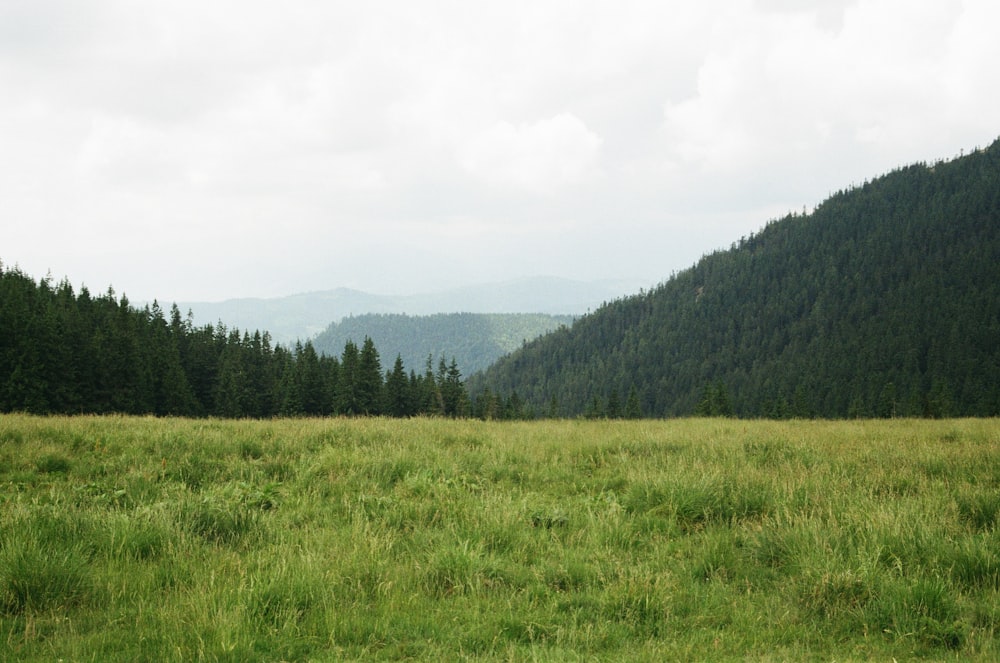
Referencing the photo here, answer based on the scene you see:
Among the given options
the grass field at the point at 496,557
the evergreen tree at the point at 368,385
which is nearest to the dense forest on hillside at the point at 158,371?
the evergreen tree at the point at 368,385

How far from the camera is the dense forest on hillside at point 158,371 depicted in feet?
145

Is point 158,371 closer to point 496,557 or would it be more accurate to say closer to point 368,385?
point 368,385

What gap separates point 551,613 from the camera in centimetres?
459

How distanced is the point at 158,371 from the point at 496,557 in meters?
64.1

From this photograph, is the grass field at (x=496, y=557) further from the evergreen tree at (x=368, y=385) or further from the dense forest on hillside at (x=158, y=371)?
the evergreen tree at (x=368, y=385)

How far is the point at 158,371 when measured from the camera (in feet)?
190

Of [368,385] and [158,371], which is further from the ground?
[158,371]

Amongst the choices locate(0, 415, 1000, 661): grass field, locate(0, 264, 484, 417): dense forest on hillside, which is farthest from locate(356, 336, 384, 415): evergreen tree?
locate(0, 415, 1000, 661): grass field

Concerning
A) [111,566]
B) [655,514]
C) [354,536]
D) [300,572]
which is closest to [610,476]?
[655,514]

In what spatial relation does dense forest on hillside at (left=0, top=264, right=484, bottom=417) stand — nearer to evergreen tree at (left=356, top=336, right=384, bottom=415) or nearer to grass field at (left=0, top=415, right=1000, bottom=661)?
evergreen tree at (left=356, top=336, right=384, bottom=415)

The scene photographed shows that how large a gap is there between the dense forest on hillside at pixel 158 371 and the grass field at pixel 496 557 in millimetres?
30590

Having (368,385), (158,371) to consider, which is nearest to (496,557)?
(158,371)

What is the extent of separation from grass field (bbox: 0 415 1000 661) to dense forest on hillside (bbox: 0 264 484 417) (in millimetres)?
30590

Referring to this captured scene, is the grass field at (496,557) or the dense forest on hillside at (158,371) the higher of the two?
the dense forest on hillside at (158,371)
